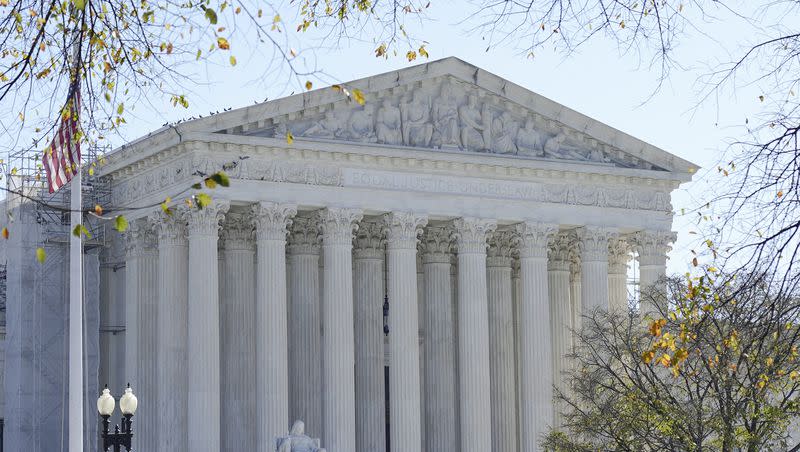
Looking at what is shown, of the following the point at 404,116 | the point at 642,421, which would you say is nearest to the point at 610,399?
the point at 642,421

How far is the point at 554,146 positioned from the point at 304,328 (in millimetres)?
13208

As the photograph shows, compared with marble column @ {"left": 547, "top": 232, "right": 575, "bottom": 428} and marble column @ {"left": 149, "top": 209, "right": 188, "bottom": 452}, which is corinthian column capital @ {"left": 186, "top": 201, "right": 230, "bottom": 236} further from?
marble column @ {"left": 547, "top": 232, "right": 575, "bottom": 428}

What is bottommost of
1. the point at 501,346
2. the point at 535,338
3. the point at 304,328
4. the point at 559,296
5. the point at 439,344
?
the point at 501,346

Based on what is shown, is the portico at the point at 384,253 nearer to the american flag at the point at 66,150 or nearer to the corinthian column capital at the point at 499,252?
the corinthian column capital at the point at 499,252

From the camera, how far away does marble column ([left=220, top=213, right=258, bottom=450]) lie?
200ft

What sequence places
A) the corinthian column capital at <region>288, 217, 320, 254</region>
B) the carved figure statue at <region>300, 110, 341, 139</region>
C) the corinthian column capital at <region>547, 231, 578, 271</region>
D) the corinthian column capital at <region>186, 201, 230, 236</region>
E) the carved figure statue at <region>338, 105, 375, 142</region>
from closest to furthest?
the corinthian column capital at <region>186, 201, 230, 236</region>
the carved figure statue at <region>300, 110, 341, 139</region>
the carved figure statue at <region>338, 105, 375, 142</region>
the corinthian column capital at <region>288, 217, 320, 254</region>
the corinthian column capital at <region>547, 231, 578, 271</region>

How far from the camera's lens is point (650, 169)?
220 ft

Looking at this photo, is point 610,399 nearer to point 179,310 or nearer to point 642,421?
point 642,421

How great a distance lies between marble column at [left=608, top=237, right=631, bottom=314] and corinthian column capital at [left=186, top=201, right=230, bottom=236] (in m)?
19.8

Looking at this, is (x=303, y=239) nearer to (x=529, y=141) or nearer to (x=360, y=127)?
(x=360, y=127)

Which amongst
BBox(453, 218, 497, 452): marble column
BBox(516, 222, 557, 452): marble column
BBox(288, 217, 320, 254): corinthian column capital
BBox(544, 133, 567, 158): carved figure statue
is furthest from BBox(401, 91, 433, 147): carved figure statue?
BBox(516, 222, 557, 452): marble column

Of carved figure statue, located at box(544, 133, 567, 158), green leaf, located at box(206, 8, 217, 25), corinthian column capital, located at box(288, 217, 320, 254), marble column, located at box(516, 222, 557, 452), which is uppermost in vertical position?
carved figure statue, located at box(544, 133, 567, 158)

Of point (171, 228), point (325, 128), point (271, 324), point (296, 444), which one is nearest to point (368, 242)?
point (325, 128)

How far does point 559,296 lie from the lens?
69.9 meters
